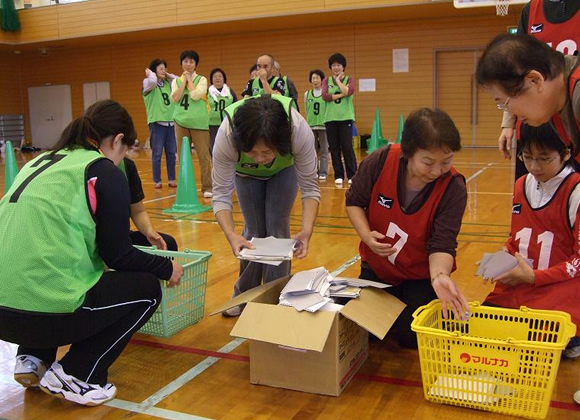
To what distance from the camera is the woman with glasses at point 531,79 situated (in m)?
1.52

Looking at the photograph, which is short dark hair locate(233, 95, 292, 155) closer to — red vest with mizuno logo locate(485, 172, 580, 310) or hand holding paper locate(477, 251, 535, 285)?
hand holding paper locate(477, 251, 535, 285)

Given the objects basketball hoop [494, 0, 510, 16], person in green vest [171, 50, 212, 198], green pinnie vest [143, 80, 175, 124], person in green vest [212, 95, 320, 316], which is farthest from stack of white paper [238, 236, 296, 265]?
basketball hoop [494, 0, 510, 16]

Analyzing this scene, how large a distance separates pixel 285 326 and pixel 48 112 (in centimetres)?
1656

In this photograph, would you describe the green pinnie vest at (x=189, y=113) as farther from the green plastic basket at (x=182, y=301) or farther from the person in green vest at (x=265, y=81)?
the green plastic basket at (x=182, y=301)

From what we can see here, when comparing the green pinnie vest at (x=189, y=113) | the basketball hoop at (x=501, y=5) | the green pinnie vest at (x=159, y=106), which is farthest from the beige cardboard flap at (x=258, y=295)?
the basketball hoop at (x=501, y=5)

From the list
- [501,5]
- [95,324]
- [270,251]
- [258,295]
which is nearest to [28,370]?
[95,324]

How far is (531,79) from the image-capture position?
60.3 inches

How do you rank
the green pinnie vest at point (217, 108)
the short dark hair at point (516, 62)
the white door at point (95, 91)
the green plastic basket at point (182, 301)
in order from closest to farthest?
1. the short dark hair at point (516, 62)
2. the green plastic basket at point (182, 301)
3. the green pinnie vest at point (217, 108)
4. the white door at point (95, 91)

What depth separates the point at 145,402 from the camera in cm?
202

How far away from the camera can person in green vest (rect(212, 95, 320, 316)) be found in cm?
225

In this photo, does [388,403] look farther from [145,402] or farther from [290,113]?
[290,113]

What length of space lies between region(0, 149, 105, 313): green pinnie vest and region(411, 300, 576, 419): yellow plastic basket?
109 cm

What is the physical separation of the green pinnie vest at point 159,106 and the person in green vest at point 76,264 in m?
5.06

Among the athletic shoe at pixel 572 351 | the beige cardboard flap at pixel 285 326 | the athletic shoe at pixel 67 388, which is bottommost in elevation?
the athletic shoe at pixel 572 351
